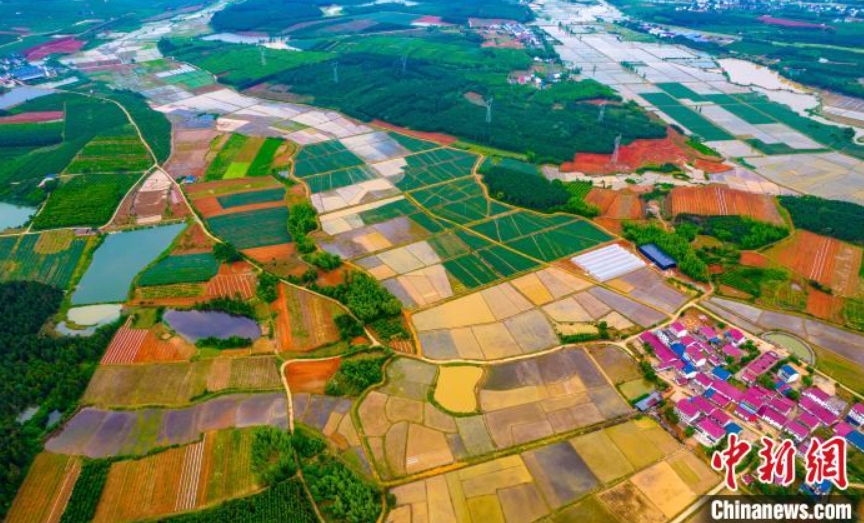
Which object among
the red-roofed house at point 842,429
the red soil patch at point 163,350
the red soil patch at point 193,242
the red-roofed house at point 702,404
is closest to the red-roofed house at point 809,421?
the red-roofed house at point 842,429

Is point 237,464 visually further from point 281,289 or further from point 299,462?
point 281,289

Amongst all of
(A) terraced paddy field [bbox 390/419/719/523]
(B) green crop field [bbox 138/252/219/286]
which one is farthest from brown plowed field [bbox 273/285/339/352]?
(A) terraced paddy field [bbox 390/419/719/523]

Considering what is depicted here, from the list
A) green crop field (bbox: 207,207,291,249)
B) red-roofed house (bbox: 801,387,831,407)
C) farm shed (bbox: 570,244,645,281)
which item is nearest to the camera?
red-roofed house (bbox: 801,387,831,407)

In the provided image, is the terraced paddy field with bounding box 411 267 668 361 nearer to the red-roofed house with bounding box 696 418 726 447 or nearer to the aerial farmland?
the aerial farmland

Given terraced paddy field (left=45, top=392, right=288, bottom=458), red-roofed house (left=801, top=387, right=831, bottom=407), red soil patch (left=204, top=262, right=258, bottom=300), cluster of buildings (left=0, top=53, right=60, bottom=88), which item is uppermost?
cluster of buildings (left=0, top=53, right=60, bottom=88)

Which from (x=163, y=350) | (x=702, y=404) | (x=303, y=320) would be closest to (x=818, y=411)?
(x=702, y=404)

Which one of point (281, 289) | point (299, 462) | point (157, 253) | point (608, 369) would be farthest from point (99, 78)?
point (608, 369)
